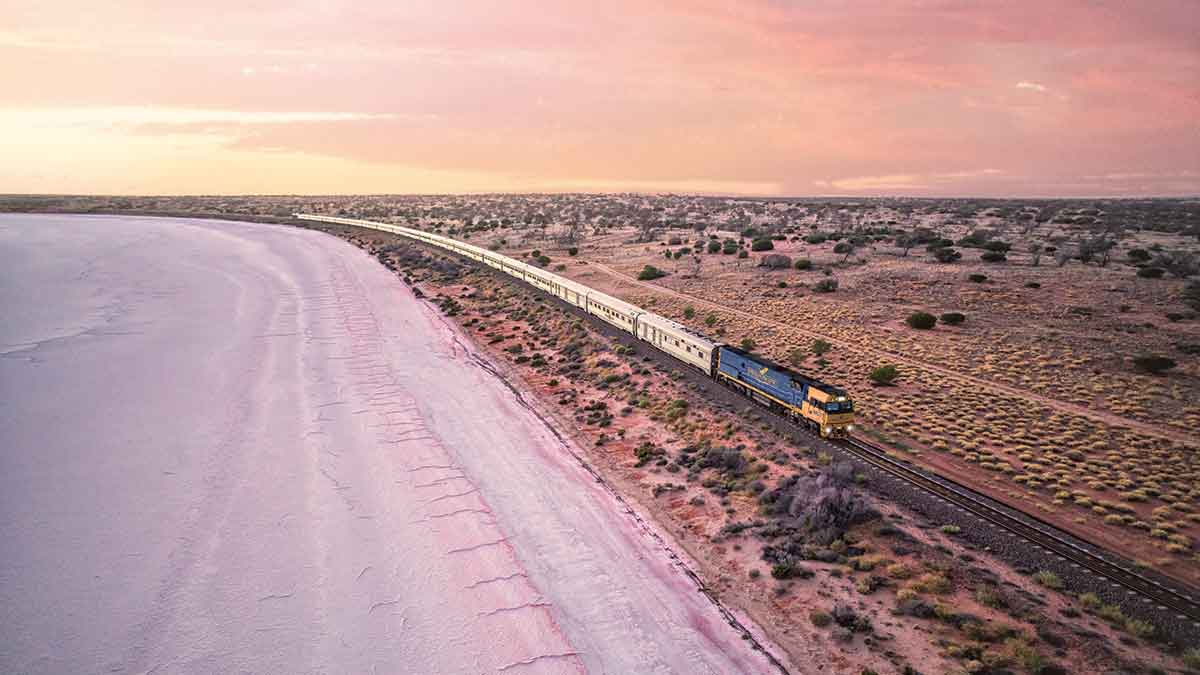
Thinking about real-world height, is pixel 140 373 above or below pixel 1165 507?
above

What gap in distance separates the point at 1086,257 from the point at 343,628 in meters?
75.0

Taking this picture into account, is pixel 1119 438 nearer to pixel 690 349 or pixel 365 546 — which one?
pixel 690 349

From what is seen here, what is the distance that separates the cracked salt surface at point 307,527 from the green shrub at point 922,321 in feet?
105

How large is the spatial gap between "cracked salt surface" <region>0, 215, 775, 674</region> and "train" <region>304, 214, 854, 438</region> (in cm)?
1026

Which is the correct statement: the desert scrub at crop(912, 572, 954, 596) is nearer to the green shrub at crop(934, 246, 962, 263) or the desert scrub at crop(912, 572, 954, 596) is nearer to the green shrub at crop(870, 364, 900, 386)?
the green shrub at crop(870, 364, 900, 386)

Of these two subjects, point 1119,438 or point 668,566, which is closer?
point 668,566

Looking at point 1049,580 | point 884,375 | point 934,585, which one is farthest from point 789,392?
point 1049,580

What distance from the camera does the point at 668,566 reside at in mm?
19109

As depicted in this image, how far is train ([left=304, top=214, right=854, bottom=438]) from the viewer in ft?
84.6

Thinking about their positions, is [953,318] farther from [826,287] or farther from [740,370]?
[740,370]

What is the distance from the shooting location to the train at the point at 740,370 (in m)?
25.8

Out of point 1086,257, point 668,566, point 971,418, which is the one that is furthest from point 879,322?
point 668,566

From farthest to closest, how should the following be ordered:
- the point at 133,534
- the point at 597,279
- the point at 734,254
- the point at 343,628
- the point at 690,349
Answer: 1. the point at 734,254
2. the point at 597,279
3. the point at 690,349
4. the point at 133,534
5. the point at 343,628

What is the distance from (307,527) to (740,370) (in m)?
21.2
